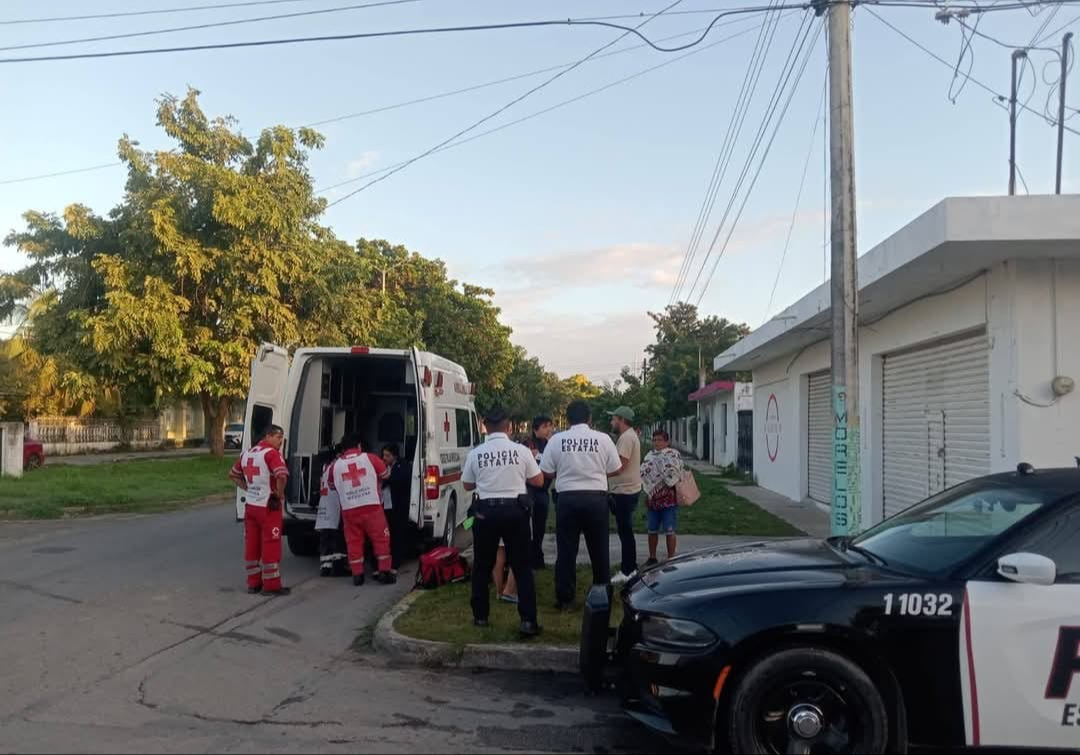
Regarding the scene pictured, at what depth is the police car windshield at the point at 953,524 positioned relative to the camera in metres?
4.91

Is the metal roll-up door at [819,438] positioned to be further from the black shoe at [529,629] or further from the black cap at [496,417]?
the black shoe at [529,629]

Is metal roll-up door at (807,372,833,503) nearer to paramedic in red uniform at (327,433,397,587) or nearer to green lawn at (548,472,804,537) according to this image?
green lawn at (548,472,804,537)

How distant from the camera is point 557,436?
7855 mm

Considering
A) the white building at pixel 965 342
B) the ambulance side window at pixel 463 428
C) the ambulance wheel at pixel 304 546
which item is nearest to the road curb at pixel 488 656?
the white building at pixel 965 342

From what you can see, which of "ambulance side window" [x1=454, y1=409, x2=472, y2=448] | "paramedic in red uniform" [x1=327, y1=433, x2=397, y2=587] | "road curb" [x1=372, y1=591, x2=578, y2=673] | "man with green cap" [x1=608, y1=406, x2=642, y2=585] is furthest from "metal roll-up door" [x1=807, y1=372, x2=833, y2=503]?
"road curb" [x1=372, y1=591, x2=578, y2=673]

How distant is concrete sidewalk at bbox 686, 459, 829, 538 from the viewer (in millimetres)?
15255

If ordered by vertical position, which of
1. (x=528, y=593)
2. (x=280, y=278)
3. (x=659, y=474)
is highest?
(x=280, y=278)

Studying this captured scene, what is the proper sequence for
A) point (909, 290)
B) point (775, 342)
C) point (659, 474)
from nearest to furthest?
1. point (659, 474)
2. point (909, 290)
3. point (775, 342)

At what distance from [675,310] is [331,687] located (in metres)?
63.3

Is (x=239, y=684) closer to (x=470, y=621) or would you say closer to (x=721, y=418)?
(x=470, y=621)

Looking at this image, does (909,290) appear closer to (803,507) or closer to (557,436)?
(557,436)

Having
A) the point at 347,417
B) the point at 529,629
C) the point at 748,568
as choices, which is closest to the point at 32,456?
the point at 347,417

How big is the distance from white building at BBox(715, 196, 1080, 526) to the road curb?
4991 millimetres

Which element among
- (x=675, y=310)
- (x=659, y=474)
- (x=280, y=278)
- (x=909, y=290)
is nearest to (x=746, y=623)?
(x=659, y=474)
